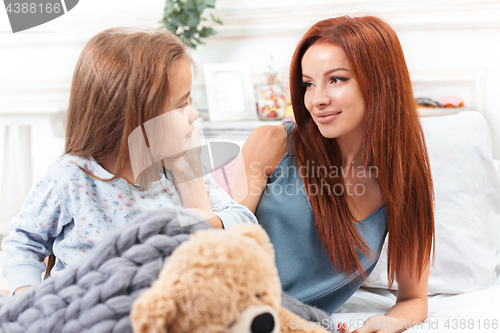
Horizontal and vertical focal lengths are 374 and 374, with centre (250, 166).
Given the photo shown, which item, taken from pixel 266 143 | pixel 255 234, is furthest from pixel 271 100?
pixel 255 234

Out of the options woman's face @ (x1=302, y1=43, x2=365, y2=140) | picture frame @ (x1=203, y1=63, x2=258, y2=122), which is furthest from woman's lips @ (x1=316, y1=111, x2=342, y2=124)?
picture frame @ (x1=203, y1=63, x2=258, y2=122)

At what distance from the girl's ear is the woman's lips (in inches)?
18.8

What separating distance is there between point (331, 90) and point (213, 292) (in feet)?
1.54

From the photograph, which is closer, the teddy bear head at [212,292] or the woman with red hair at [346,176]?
the teddy bear head at [212,292]

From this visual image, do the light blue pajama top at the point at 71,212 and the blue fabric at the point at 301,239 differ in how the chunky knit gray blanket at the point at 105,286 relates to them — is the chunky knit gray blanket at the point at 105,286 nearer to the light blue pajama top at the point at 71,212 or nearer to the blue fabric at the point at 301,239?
the light blue pajama top at the point at 71,212

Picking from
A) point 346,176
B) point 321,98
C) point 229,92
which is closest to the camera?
point 321,98

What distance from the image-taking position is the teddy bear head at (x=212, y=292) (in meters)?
0.25

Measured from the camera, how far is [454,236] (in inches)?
40.0

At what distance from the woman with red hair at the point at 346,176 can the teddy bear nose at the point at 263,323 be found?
1.16ft

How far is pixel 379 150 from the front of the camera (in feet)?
2.31

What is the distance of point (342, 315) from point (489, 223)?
0.58 metres

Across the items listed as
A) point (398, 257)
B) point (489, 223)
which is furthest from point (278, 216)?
point (489, 223)

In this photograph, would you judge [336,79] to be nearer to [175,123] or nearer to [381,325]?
[175,123]

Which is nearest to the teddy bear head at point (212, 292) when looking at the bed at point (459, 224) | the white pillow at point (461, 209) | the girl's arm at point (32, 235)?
the girl's arm at point (32, 235)
